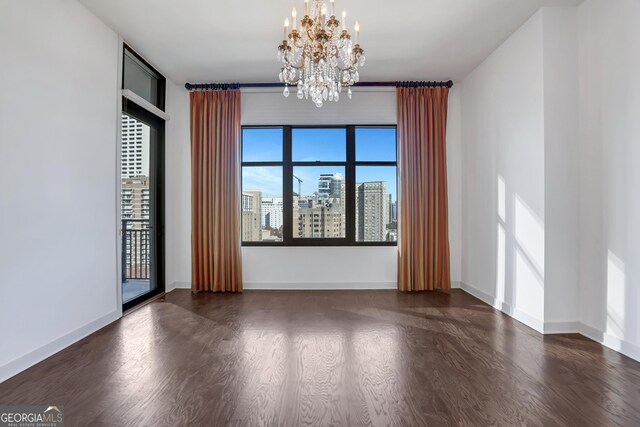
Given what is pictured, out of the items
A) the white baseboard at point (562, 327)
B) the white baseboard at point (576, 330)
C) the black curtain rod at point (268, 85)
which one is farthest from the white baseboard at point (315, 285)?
the black curtain rod at point (268, 85)

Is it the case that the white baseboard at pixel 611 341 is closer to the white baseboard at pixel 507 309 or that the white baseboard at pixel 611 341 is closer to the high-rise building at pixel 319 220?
the white baseboard at pixel 507 309

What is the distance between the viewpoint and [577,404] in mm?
1837

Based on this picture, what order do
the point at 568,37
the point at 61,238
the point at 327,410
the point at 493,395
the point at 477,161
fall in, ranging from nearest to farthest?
the point at 327,410 → the point at 493,395 → the point at 61,238 → the point at 568,37 → the point at 477,161

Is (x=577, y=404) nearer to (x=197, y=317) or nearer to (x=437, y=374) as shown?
(x=437, y=374)

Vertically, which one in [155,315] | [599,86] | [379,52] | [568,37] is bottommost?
[155,315]

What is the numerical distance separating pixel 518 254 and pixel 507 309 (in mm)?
641

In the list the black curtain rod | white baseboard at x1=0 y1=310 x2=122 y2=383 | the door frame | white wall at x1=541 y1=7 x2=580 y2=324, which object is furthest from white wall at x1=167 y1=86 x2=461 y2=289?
white wall at x1=541 y1=7 x2=580 y2=324

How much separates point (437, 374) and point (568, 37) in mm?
3171

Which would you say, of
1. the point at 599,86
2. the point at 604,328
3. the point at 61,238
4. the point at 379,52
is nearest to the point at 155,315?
the point at 61,238

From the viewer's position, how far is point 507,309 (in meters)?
3.49

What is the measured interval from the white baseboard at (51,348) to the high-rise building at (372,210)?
3.24 m

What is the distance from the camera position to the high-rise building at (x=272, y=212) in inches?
189

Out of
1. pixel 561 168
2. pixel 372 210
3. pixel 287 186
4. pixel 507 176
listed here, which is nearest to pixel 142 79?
pixel 287 186

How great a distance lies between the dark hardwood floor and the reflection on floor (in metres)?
0.60
